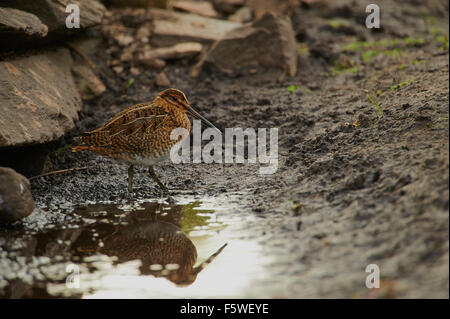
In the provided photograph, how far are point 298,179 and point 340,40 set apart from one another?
499cm

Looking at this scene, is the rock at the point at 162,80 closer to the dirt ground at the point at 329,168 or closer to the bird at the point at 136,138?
the dirt ground at the point at 329,168

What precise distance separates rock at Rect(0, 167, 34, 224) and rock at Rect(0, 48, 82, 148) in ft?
1.68

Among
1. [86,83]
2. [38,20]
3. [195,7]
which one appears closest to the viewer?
[38,20]

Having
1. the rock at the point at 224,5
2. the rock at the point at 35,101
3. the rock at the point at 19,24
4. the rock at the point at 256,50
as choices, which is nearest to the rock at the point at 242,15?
the rock at the point at 224,5

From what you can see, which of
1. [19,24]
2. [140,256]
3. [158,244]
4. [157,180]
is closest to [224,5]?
[19,24]

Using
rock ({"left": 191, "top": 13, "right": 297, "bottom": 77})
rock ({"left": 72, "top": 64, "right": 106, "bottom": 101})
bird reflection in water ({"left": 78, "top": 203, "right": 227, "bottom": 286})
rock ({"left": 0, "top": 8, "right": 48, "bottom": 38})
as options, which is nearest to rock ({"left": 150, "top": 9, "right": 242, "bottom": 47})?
rock ({"left": 191, "top": 13, "right": 297, "bottom": 77})

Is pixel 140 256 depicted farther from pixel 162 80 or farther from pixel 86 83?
pixel 162 80

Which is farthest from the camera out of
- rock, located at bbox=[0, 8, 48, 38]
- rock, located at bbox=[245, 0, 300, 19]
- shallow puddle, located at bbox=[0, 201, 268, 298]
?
rock, located at bbox=[245, 0, 300, 19]

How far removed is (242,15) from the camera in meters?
10.1

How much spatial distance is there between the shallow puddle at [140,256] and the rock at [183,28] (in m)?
4.04

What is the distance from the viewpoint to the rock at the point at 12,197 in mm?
4492

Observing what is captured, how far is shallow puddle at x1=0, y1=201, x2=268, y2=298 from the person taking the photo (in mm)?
3777

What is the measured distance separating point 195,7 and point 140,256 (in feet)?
21.0

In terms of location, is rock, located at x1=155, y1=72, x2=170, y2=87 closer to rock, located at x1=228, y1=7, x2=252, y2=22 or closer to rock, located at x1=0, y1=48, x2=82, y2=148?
rock, located at x1=0, y1=48, x2=82, y2=148
